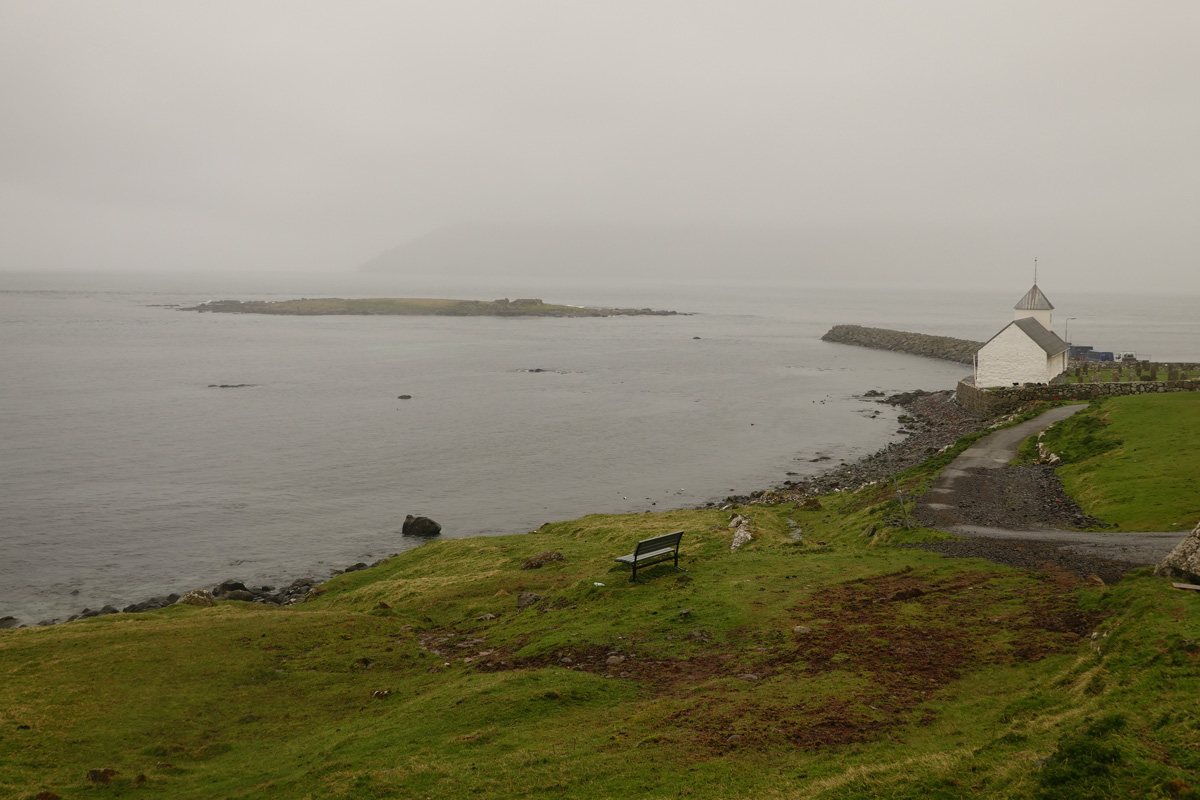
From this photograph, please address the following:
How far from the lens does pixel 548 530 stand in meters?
34.3

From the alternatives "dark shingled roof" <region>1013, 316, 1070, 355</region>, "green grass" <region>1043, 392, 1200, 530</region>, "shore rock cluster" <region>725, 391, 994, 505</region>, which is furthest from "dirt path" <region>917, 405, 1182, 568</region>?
"dark shingled roof" <region>1013, 316, 1070, 355</region>

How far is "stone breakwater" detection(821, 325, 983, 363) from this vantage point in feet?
393

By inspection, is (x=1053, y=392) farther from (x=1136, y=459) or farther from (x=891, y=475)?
(x=1136, y=459)

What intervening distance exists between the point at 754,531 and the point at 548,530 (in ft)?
39.6

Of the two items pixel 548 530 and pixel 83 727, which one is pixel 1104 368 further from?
pixel 83 727

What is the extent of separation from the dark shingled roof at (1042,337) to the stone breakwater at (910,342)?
4668 cm

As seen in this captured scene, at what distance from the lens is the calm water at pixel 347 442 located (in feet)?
120

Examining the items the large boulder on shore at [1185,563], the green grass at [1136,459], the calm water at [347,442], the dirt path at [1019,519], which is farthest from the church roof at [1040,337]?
the large boulder on shore at [1185,563]

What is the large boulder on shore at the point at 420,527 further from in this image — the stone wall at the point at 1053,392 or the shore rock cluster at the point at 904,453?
the stone wall at the point at 1053,392

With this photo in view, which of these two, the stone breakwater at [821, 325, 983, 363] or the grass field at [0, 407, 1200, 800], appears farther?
the stone breakwater at [821, 325, 983, 363]

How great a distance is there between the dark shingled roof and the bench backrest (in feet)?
161

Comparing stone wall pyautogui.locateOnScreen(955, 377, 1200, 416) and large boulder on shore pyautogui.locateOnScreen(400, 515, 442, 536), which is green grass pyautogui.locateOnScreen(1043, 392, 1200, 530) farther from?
large boulder on shore pyautogui.locateOnScreen(400, 515, 442, 536)

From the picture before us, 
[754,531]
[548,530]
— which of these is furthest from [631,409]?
[754,531]

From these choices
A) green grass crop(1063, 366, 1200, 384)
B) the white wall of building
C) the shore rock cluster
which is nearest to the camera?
the shore rock cluster
